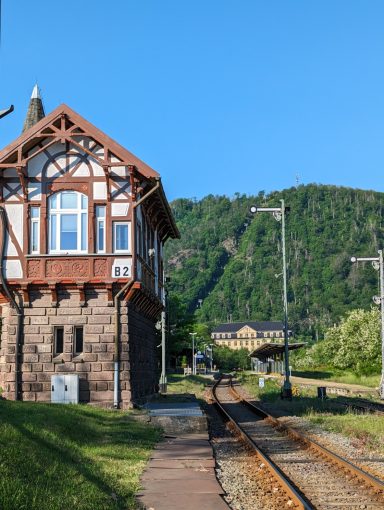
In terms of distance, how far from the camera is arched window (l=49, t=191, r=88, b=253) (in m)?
22.4

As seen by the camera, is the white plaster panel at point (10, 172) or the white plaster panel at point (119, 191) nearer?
the white plaster panel at point (119, 191)

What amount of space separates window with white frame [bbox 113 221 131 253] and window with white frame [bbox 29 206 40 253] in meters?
2.59

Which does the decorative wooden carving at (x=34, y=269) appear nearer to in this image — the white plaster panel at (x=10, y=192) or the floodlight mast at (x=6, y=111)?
the white plaster panel at (x=10, y=192)

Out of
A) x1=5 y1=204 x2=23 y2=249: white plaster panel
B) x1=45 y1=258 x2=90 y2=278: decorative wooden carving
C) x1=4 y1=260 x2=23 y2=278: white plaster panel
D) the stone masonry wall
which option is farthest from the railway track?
x1=5 y1=204 x2=23 y2=249: white plaster panel

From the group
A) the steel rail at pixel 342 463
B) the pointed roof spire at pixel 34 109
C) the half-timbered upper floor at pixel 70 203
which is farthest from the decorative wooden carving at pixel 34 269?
the pointed roof spire at pixel 34 109

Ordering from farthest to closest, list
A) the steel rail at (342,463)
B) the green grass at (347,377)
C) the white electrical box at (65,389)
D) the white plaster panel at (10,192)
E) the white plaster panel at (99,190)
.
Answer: the green grass at (347,377) < the white plaster panel at (10,192) < the white plaster panel at (99,190) < the white electrical box at (65,389) < the steel rail at (342,463)

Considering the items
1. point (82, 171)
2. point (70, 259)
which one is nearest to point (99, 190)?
point (82, 171)

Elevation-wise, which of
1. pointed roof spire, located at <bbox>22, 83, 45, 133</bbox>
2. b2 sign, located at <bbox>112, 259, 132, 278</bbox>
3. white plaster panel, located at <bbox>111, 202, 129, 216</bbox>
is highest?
pointed roof spire, located at <bbox>22, 83, 45, 133</bbox>

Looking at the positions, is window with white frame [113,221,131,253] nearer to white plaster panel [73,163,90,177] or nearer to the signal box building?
the signal box building

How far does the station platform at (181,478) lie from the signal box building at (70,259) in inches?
239

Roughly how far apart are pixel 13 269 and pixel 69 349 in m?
3.26

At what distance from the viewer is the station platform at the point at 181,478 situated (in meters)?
9.16

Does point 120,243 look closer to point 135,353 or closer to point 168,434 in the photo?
point 135,353

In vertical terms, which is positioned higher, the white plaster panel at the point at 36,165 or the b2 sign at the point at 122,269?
the white plaster panel at the point at 36,165
